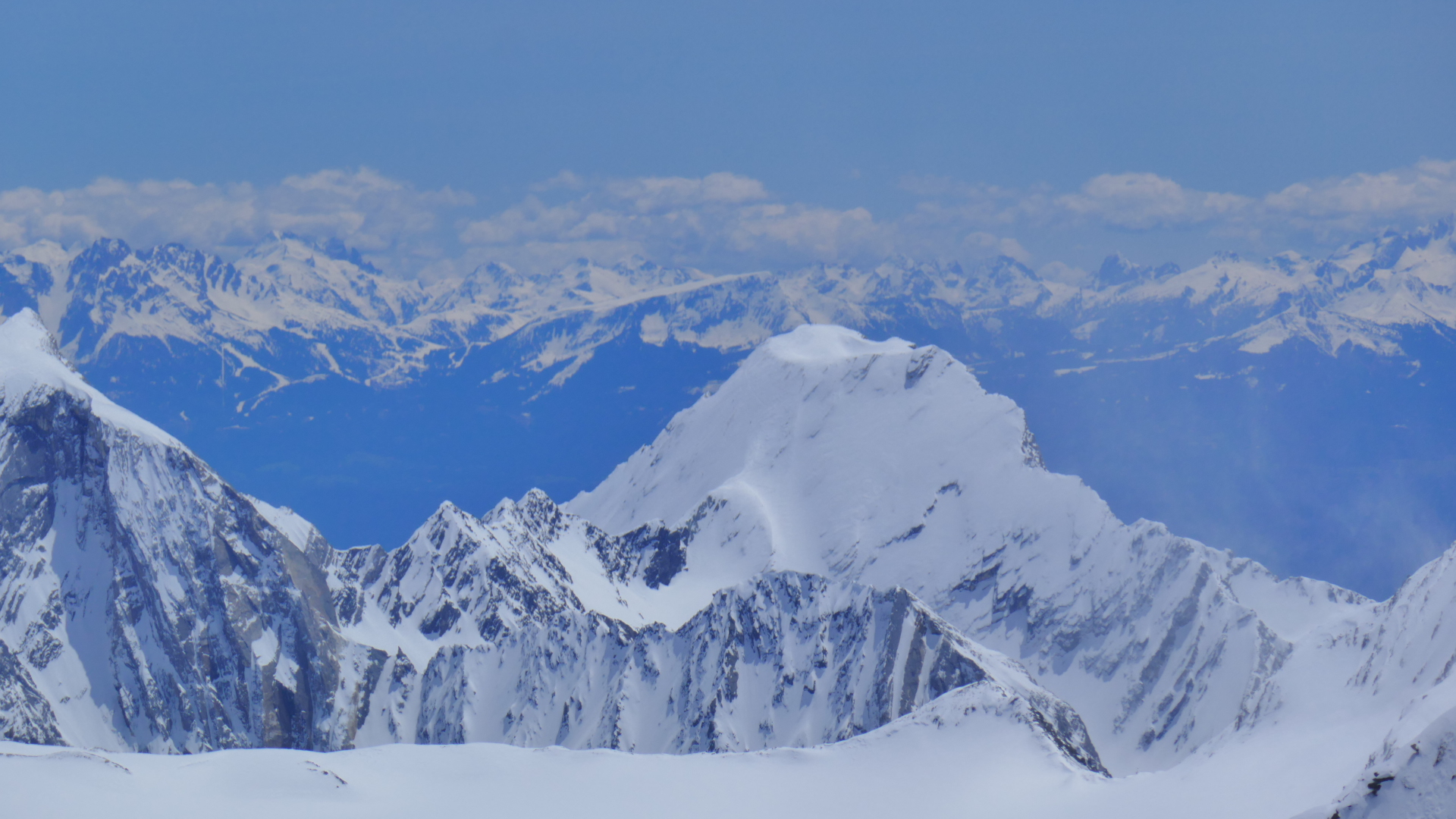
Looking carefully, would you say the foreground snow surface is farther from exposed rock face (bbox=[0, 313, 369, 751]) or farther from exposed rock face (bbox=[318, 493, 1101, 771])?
exposed rock face (bbox=[0, 313, 369, 751])

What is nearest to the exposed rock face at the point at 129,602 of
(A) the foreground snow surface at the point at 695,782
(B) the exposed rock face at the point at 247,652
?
(B) the exposed rock face at the point at 247,652

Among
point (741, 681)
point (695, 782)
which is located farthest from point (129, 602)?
point (695, 782)

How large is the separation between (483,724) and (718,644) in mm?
45515

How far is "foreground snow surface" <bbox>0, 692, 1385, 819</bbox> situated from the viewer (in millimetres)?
85438

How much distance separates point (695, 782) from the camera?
10475cm

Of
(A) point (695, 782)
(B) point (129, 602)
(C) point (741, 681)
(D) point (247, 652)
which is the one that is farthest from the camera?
(D) point (247, 652)

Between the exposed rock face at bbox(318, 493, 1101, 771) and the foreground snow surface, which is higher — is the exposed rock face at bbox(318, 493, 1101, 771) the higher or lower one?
the higher one

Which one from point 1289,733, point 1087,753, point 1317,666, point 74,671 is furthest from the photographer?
point 74,671

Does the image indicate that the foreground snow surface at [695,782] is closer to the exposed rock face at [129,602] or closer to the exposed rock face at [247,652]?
the exposed rock face at [247,652]

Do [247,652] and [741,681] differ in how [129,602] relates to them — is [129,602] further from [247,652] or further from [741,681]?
[741,681]

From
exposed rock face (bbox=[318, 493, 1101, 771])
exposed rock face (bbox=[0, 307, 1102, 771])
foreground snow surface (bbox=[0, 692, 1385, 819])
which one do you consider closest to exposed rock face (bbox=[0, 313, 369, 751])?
exposed rock face (bbox=[0, 307, 1102, 771])

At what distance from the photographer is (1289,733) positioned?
10338 centimetres

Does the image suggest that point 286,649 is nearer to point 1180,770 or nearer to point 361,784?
point 361,784

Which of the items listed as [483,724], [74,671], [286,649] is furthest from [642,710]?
[74,671]
